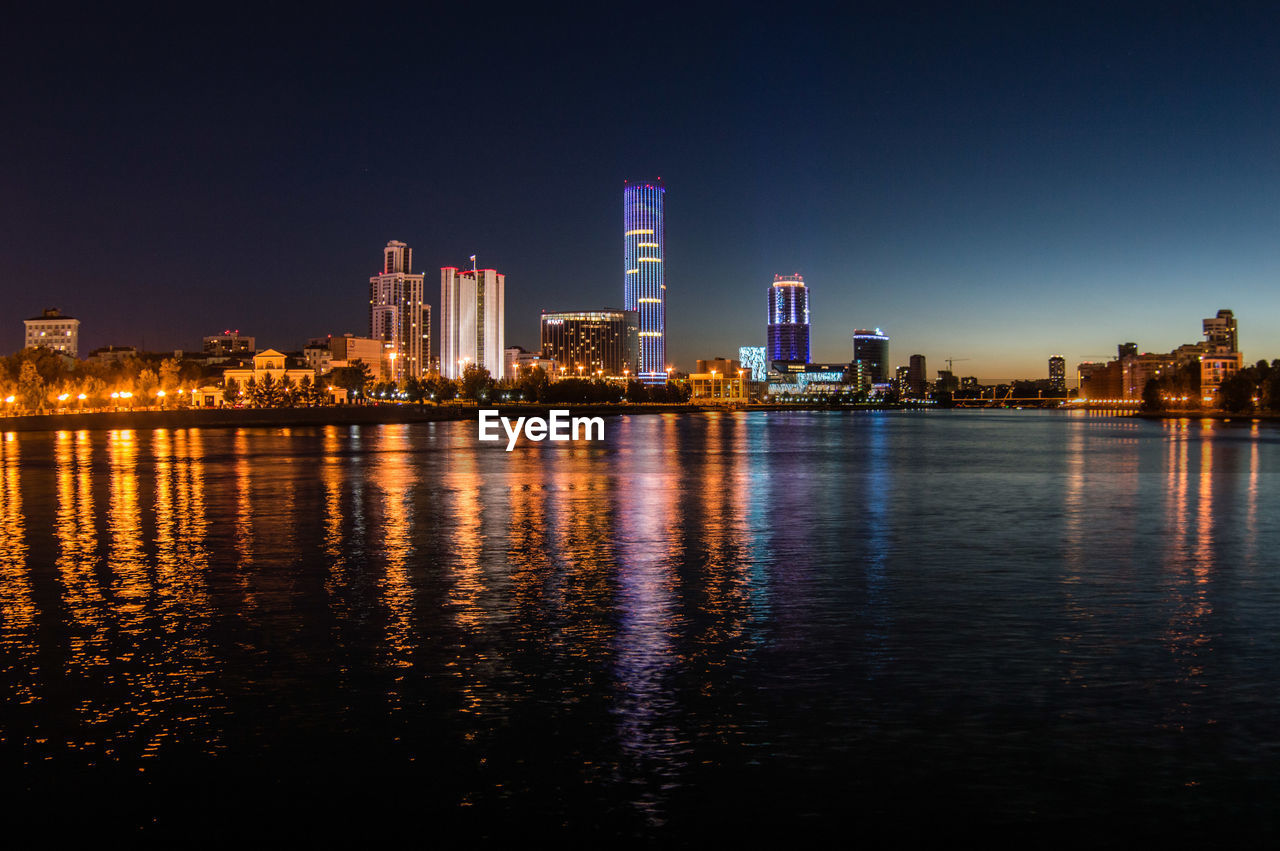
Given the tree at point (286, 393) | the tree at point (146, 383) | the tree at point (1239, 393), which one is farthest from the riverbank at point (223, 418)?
the tree at point (1239, 393)

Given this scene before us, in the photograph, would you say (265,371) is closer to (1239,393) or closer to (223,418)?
(223,418)

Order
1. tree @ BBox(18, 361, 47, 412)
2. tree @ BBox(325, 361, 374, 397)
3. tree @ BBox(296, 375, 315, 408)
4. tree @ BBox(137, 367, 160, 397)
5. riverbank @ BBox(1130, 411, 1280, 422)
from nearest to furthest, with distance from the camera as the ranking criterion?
tree @ BBox(18, 361, 47, 412) < tree @ BBox(137, 367, 160, 397) < riverbank @ BBox(1130, 411, 1280, 422) < tree @ BBox(296, 375, 315, 408) < tree @ BBox(325, 361, 374, 397)

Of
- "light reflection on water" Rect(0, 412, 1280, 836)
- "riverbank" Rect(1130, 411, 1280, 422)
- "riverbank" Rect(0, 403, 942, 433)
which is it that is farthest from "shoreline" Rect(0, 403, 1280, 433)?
"light reflection on water" Rect(0, 412, 1280, 836)

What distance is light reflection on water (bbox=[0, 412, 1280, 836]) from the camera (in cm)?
729

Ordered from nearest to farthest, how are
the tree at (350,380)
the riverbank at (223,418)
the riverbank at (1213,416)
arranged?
the riverbank at (223,418) → the riverbank at (1213,416) → the tree at (350,380)

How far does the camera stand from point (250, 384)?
168 meters

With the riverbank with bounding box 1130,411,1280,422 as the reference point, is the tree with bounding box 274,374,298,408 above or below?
above

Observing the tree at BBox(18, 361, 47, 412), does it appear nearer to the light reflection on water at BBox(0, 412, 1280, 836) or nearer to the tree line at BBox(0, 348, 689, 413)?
the tree line at BBox(0, 348, 689, 413)

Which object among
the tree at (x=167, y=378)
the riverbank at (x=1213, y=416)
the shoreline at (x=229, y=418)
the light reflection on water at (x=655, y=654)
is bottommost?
the riverbank at (x=1213, y=416)

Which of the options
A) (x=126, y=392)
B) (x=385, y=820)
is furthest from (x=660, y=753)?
(x=126, y=392)

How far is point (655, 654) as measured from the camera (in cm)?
1069

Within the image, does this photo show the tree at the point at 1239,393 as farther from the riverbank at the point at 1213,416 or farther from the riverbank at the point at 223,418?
the riverbank at the point at 223,418

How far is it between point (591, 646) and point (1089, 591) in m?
7.54

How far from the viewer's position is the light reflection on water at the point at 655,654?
729 centimetres
